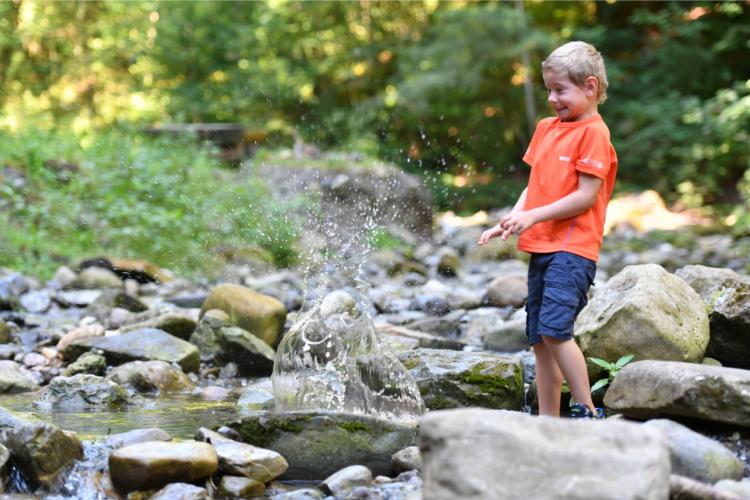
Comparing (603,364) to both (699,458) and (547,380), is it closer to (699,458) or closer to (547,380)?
(547,380)

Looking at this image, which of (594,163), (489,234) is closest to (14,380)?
(489,234)

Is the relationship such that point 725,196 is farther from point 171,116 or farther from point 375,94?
point 171,116

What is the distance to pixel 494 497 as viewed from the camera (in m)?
1.83

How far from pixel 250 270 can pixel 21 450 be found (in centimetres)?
621

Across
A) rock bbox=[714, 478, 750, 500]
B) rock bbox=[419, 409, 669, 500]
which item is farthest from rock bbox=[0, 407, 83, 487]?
rock bbox=[714, 478, 750, 500]

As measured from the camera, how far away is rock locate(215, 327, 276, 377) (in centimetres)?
488

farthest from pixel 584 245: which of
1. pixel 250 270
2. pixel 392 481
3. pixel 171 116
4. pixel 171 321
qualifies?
pixel 171 116

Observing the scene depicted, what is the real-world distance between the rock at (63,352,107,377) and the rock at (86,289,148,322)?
79.1 inches

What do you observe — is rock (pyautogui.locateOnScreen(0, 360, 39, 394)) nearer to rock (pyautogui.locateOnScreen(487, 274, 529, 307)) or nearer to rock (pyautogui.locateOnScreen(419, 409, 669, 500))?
rock (pyautogui.locateOnScreen(419, 409, 669, 500))

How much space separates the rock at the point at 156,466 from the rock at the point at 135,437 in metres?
0.29

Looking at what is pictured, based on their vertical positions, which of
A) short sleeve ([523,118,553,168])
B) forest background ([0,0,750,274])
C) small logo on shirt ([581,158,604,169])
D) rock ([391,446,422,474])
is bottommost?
rock ([391,446,422,474])

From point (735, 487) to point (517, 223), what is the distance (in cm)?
109

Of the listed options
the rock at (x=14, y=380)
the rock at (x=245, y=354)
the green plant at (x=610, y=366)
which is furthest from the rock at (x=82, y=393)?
the green plant at (x=610, y=366)

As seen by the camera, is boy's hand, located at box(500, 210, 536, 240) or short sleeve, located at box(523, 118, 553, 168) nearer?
boy's hand, located at box(500, 210, 536, 240)
